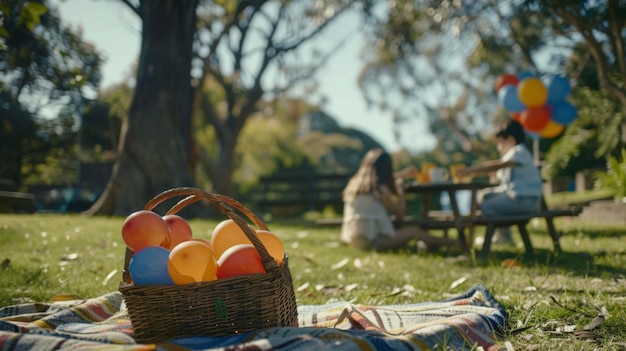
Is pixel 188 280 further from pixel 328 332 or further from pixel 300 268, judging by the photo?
pixel 300 268

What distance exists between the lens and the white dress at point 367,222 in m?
6.38

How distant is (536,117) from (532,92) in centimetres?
40

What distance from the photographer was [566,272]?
14.1 feet

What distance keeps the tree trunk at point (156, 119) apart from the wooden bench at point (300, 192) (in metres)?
6.97

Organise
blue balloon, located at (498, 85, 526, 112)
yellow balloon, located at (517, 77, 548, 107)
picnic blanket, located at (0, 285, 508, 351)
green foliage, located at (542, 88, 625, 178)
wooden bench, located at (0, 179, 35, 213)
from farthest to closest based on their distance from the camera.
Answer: green foliage, located at (542, 88, 625, 178) < wooden bench, located at (0, 179, 35, 213) < blue balloon, located at (498, 85, 526, 112) < yellow balloon, located at (517, 77, 548, 107) < picnic blanket, located at (0, 285, 508, 351)

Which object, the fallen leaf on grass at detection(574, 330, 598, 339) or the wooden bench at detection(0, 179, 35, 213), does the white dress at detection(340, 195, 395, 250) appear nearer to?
the fallen leaf on grass at detection(574, 330, 598, 339)

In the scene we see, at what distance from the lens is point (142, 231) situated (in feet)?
7.98

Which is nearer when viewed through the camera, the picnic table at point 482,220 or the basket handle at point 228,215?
the basket handle at point 228,215

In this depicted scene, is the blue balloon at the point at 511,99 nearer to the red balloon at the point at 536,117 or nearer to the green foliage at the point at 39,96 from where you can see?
the red balloon at the point at 536,117

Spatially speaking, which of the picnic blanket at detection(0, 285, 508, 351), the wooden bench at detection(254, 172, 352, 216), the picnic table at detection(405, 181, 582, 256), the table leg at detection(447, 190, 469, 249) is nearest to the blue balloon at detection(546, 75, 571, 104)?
the picnic table at detection(405, 181, 582, 256)

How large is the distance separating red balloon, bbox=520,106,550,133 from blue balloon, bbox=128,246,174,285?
6.88m

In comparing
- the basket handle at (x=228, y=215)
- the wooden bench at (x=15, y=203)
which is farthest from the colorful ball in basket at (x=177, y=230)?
the wooden bench at (x=15, y=203)

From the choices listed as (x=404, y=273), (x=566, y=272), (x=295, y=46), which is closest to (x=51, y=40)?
(x=295, y=46)

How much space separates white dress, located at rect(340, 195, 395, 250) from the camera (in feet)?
20.9
